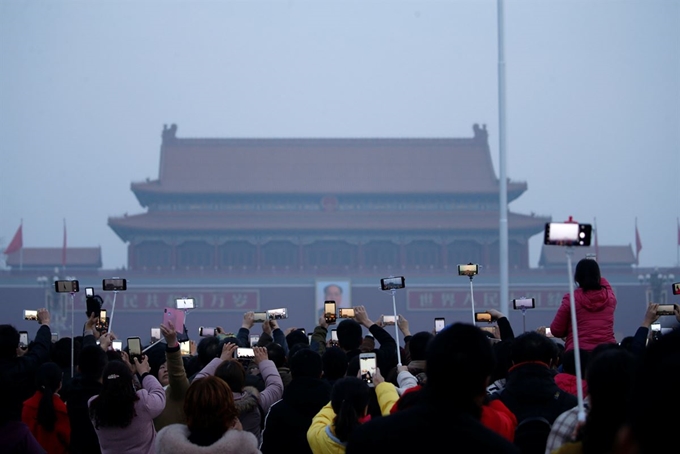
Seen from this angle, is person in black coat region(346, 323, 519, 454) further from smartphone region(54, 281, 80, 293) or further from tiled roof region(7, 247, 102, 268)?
tiled roof region(7, 247, 102, 268)

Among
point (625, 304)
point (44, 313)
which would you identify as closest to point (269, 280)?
point (625, 304)

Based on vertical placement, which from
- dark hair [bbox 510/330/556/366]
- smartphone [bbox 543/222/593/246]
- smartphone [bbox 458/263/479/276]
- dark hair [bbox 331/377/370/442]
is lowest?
dark hair [bbox 331/377/370/442]

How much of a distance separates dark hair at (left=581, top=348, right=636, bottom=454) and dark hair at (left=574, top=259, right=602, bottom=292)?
7.29 feet

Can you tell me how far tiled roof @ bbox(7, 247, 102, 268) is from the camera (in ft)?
103

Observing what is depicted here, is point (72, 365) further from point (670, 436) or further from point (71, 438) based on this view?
point (670, 436)

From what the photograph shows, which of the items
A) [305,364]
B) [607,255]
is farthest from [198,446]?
[607,255]

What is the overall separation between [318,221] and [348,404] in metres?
27.7

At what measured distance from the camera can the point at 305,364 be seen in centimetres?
379

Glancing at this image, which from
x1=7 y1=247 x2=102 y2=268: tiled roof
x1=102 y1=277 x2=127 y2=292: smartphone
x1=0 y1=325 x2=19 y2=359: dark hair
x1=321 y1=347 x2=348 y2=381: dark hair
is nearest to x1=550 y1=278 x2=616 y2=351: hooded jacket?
x1=321 y1=347 x2=348 y2=381: dark hair

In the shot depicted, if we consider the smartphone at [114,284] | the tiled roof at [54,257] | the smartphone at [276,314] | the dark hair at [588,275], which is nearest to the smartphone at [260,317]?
the smartphone at [276,314]

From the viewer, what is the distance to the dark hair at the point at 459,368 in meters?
2.07

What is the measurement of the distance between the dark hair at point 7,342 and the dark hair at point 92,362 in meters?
0.45

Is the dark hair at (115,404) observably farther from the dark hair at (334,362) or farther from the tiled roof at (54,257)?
the tiled roof at (54,257)

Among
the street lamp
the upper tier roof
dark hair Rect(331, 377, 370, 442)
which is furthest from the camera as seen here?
the upper tier roof
